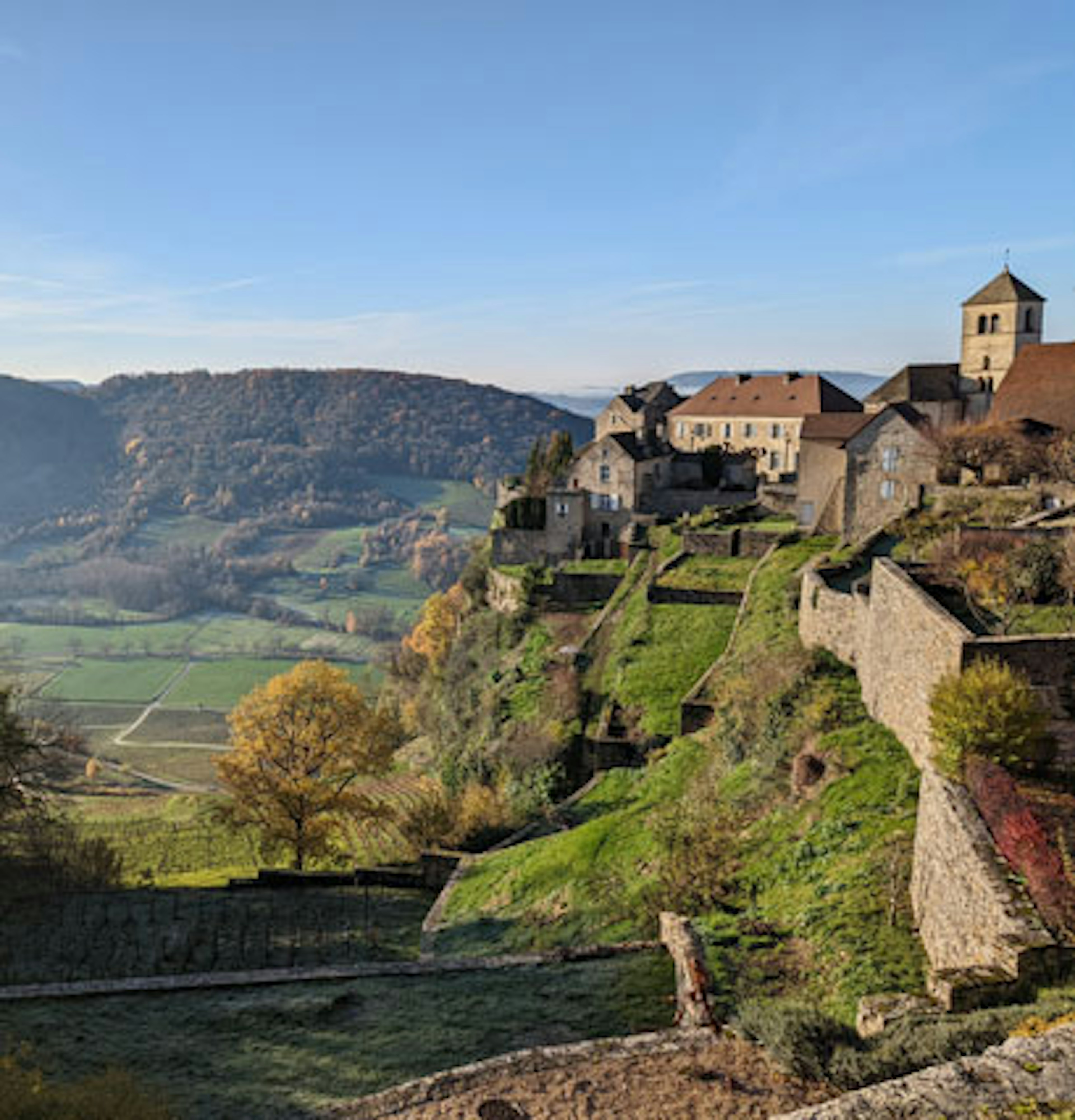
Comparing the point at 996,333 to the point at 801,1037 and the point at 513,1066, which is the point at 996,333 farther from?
the point at 513,1066

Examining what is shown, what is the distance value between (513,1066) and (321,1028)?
3.84 metres

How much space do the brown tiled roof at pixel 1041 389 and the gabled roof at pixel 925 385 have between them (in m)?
8.20

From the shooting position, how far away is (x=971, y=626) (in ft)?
58.2

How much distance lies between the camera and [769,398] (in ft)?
190

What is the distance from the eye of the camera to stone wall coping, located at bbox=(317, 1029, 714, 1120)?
30.5 feet

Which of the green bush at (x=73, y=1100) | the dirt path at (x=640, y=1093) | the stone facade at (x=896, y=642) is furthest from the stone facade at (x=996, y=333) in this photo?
the green bush at (x=73, y=1100)

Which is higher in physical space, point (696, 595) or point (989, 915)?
point (696, 595)

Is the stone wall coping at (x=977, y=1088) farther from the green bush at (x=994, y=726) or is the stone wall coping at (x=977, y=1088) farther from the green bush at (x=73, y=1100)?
the green bush at (x=73, y=1100)

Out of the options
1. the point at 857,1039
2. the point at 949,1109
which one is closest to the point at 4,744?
the point at 857,1039

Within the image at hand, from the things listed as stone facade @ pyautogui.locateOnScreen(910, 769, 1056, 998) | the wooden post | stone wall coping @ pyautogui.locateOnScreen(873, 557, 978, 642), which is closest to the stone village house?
stone wall coping @ pyautogui.locateOnScreen(873, 557, 978, 642)

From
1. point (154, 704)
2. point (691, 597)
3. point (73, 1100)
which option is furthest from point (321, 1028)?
point (154, 704)

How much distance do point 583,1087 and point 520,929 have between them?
929 centimetres

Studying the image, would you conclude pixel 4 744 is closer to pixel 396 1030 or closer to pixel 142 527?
pixel 396 1030

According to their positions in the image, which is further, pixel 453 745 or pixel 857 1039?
pixel 453 745
